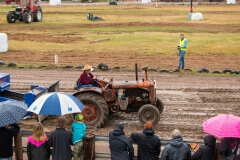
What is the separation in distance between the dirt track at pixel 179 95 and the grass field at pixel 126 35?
19.2 feet

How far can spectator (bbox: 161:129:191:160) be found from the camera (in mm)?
8875

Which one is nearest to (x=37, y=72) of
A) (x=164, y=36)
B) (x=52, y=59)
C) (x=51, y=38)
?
(x=52, y=59)

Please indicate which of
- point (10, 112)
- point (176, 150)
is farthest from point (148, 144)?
point (10, 112)

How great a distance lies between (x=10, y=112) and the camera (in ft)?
30.6

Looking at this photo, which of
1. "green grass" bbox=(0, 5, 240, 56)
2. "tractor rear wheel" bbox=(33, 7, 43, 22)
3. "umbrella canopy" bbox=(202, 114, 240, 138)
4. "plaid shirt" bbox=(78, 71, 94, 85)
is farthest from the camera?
"tractor rear wheel" bbox=(33, 7, 43, 22)

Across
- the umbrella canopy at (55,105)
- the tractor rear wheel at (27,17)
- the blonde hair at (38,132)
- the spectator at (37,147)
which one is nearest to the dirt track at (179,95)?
the umbrella canopy at (55,105)

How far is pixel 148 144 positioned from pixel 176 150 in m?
0.67

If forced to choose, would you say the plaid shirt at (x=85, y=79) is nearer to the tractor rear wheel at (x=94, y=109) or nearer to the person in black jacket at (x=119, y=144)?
the tractor rear wheel at (x=94, y=109)

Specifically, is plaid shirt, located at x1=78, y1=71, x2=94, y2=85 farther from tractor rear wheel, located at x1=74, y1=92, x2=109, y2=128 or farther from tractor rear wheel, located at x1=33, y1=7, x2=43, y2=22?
tractor rear wheel, located at x1=33, y1=7, x2=43, y2=22

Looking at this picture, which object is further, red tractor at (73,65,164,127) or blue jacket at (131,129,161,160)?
red tractor at (73,65,164,127)

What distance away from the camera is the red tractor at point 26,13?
42.6 meters

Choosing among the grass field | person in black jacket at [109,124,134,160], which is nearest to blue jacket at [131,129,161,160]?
person in black jacket at [109,124,134,160]

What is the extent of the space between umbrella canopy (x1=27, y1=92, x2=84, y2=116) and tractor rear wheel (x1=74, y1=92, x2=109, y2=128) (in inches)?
102

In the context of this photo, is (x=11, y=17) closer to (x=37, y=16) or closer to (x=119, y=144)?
(x=37, y=16)
